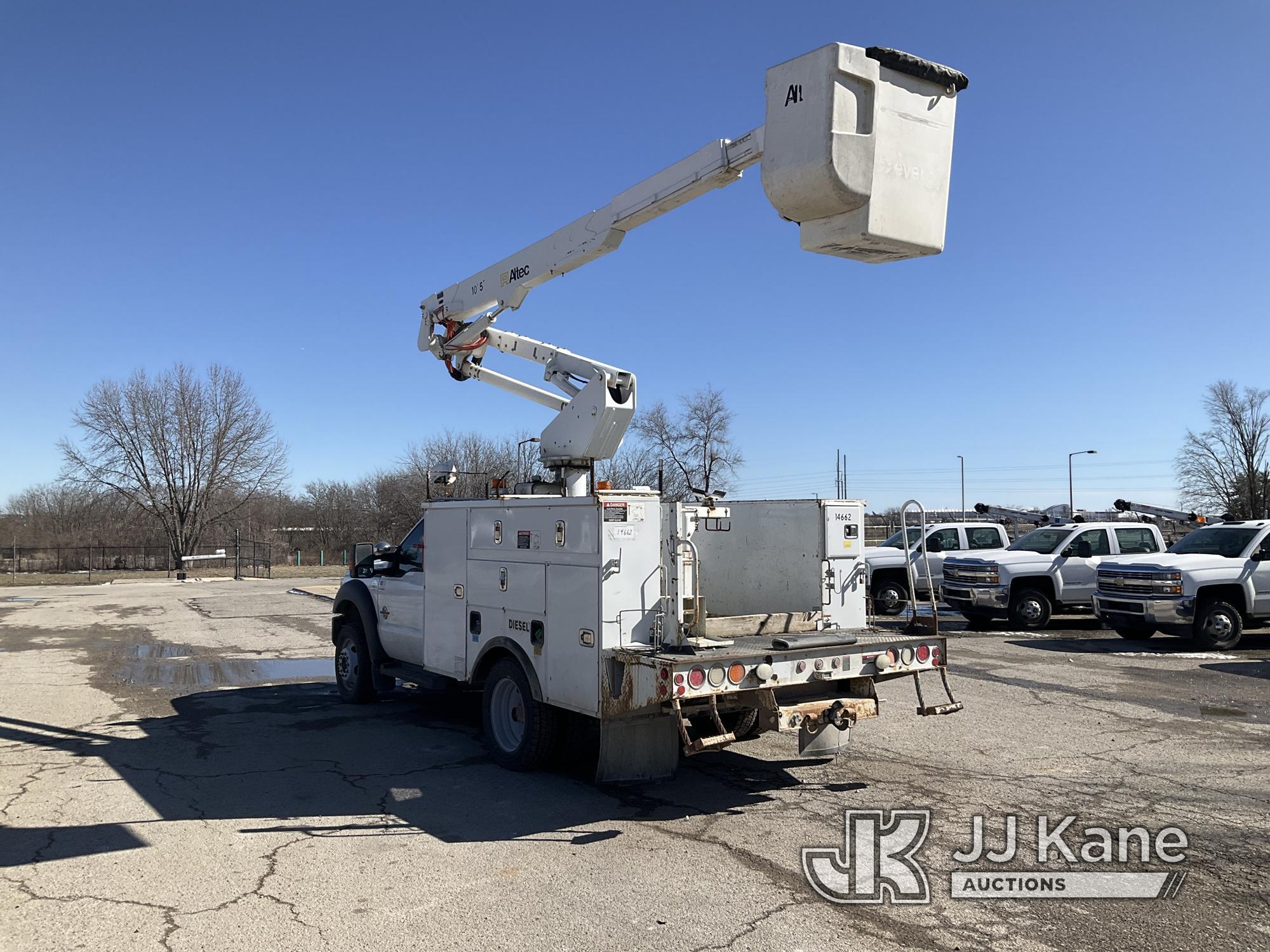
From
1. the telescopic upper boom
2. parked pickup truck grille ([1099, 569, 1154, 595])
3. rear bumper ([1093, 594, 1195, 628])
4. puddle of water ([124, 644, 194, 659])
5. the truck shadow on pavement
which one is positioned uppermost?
the telescopic upper boom

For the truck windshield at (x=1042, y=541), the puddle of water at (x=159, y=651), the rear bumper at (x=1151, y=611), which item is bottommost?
the puddle of water at (x=159, y=651)

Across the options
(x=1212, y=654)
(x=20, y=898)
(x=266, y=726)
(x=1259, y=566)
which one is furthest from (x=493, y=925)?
(x=1259, y=566)

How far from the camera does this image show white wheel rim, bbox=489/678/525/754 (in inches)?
284

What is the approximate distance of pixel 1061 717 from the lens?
9.13 m

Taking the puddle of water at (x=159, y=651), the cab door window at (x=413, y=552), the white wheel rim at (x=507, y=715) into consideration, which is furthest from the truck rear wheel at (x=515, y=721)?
the puddle of water at (x=159, y=651)

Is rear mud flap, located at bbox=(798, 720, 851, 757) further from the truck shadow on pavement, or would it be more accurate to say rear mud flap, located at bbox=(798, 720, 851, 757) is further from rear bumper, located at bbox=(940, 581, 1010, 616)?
rear bumper, located at bbox=(940, 581, 1010, 616)

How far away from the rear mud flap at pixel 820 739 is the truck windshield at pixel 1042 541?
41.6 ft

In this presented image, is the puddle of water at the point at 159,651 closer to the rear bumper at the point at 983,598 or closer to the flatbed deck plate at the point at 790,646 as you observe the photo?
the flatbed deck plate at the point at 790,646

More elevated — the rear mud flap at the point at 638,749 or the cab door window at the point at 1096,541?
the cab door window at the point at 1096,541

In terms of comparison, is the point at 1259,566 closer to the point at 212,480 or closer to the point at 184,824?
the point at 184,824

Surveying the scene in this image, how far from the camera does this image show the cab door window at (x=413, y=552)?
9438mm

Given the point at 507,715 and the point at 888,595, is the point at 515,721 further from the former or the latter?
the point at 888,595

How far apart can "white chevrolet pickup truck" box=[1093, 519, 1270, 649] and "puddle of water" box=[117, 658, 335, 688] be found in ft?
39.8

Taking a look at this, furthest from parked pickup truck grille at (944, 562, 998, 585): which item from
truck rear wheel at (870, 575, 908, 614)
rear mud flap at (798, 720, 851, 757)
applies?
rear mud flap at (798, 720, 851, 757)
